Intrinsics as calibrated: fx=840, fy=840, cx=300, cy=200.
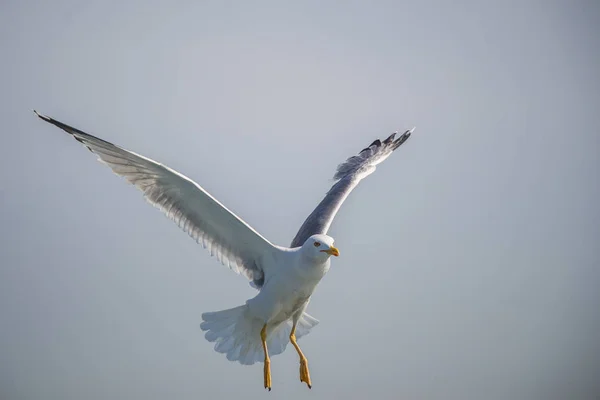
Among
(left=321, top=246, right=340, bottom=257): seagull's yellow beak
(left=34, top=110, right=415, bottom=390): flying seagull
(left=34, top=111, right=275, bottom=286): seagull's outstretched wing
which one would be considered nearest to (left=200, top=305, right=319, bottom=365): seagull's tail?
(left=34, top=110, right=415, bottom=390): flying seagull

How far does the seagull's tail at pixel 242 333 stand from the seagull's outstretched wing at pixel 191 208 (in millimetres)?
507

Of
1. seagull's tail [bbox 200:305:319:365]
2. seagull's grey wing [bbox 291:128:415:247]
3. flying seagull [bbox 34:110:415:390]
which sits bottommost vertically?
seagull's tail [bbox 200:305:319:365]

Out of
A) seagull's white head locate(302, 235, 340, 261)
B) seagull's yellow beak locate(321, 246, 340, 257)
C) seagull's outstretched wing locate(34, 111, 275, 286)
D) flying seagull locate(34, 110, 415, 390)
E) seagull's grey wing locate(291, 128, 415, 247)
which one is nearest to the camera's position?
seagull's yellow beak locate(321, 246, 340, 257)

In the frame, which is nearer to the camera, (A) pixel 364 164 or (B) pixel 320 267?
(B) pixel 320 267

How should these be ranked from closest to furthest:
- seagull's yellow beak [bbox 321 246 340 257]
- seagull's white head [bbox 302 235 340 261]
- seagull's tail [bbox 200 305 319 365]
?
seagull's yellow beak [bbox 321 246 340 257]
seagull's white head [bbox 302 235 340 261]
seagull's tail [bbox 200 305 319 365]

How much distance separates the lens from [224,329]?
10.6 meters

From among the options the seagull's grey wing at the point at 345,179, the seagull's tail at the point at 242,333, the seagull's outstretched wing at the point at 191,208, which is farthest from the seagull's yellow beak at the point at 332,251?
the seagull's tail at the point at 242,333

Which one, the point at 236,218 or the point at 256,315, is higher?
the point at 236,218

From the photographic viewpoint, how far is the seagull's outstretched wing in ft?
32.1

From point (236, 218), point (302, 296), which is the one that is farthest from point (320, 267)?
point (236, 218)

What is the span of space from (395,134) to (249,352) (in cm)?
557

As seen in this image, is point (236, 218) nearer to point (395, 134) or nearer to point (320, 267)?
point (320, 267)

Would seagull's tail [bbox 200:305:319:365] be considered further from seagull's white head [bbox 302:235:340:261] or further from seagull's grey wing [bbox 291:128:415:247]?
seagull's white head [bbox 302:235:340:261]

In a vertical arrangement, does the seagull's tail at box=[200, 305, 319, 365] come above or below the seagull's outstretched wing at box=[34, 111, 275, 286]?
below
